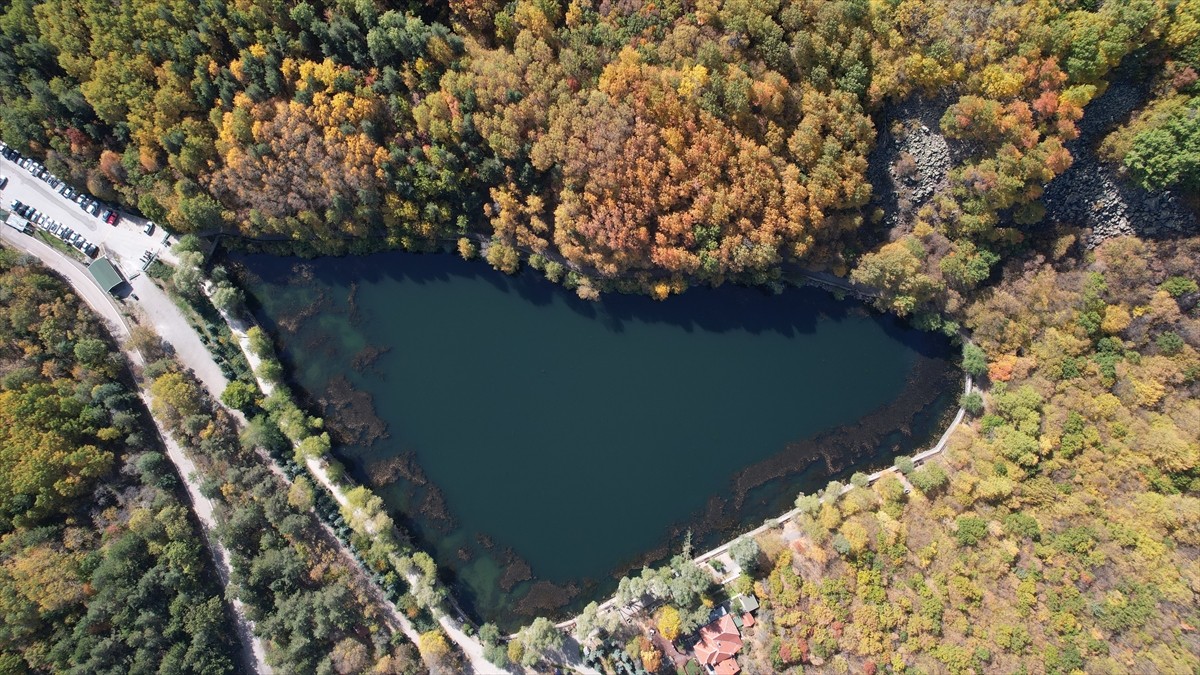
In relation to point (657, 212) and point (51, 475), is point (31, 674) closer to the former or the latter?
point (51, 475)

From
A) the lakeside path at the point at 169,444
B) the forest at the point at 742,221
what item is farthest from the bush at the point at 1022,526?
the lakeside path at the point at 169,444

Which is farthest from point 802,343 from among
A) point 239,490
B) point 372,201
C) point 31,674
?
point 31,674

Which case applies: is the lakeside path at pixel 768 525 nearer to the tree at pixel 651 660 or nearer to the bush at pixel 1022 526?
the tree at pixel 651 660

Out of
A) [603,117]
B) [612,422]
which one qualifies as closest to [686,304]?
[612,422]

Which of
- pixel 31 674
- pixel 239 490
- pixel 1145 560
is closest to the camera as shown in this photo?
A: pixel 1145 560

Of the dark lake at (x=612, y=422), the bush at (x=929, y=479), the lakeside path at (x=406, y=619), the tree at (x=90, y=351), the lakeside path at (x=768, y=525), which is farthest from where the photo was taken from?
the dark lake at (x=612, y=422)

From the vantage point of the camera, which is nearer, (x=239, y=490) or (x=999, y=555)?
(x=999, y=555)
